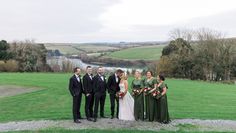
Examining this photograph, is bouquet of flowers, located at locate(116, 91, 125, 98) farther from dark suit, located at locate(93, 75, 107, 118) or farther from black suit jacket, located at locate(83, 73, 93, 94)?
black suit jacket, located at locate(83, 73, 93, 94)

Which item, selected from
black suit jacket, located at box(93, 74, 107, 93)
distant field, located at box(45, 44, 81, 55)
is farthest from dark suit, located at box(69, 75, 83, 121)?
distant field, located at box(45, 44, 81, 55)

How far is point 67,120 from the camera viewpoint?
48.3 ft

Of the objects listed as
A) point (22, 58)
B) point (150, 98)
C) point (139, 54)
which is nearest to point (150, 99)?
point (150, 98)

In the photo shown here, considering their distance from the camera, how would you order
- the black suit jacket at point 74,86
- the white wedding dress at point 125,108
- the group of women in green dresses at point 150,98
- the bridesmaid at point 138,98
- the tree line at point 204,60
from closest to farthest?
the black suit jacket at point 74,86, the group of women in green dresses at point 150,98, the bridesmaid at point 138,98, the white wedding dress at point 125,108, the tree line at point 204,60

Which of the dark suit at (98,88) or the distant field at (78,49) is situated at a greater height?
the distant field at (78,49)

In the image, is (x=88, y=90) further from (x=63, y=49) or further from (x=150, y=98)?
(x=63, y=49)

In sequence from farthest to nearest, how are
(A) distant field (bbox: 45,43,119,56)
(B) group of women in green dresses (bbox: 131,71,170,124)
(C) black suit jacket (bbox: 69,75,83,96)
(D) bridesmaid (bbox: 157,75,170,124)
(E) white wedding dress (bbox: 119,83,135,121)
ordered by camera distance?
(A) distant field (bbox: 45,43,119,56) < (E) white wedding dress (bbox: 119,83,135,121) < (B) group of women in green dresses (bbox: 131,71,170,124) < (D) bridesmaid (bbox: 157,75,170,124) < (C) black suit jacket (bbox: 69,75,83,96)

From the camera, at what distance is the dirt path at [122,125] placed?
42.7 feet

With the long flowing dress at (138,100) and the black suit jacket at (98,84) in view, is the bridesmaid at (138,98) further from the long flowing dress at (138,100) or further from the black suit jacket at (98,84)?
the black suit jacket at (98,84)

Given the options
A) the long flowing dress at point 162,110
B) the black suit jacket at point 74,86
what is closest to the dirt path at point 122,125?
the long flowing dress at point 162,110

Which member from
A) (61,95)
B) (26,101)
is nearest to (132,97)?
(26,101)

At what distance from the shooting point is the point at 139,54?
96000mm

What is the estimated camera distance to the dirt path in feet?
42.7

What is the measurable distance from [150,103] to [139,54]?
8169 cm
